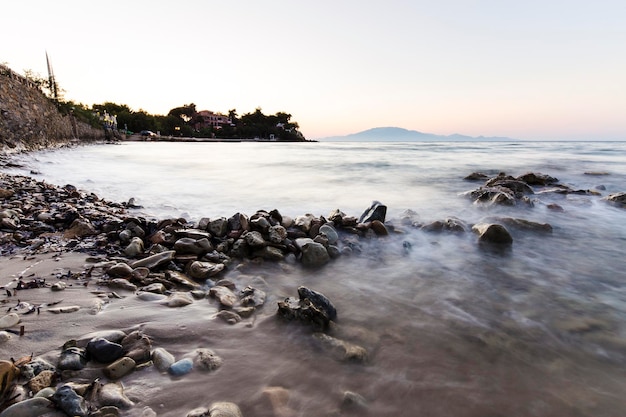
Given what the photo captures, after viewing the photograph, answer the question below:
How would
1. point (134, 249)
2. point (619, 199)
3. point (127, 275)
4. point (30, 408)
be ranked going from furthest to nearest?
1. point (619, 199)
2. point (134, 249)
3. point (127, 275)
4. point (30, 408)

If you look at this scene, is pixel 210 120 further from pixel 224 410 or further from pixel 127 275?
pixel 224 410

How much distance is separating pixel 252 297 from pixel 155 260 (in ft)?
3.76

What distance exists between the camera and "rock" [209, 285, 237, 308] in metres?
2.49

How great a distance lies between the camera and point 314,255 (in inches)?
138

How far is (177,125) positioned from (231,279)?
92.3 meters

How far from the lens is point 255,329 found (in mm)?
2207

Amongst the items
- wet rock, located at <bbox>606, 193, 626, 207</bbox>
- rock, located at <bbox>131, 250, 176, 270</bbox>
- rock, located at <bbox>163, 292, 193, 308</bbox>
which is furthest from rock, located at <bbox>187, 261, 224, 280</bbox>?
wet rock, located at <bbox>606, 193, 626, 207</bbox>

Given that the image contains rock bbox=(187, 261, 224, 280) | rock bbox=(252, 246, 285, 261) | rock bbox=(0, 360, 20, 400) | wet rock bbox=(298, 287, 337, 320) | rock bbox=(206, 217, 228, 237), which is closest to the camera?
rock bbox=(0, 360, 20, 400)

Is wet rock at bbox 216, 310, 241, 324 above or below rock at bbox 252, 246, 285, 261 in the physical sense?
below

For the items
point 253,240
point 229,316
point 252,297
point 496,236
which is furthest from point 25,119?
point 496,236

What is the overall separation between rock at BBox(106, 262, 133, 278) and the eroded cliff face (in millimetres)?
14632

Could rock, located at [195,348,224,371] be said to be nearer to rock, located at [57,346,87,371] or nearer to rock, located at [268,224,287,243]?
rock, located at [57,346,87,371]

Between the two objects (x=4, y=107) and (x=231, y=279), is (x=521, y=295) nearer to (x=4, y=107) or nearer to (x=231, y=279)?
(x=231, y=279)

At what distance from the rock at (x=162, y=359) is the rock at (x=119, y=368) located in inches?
4.1
